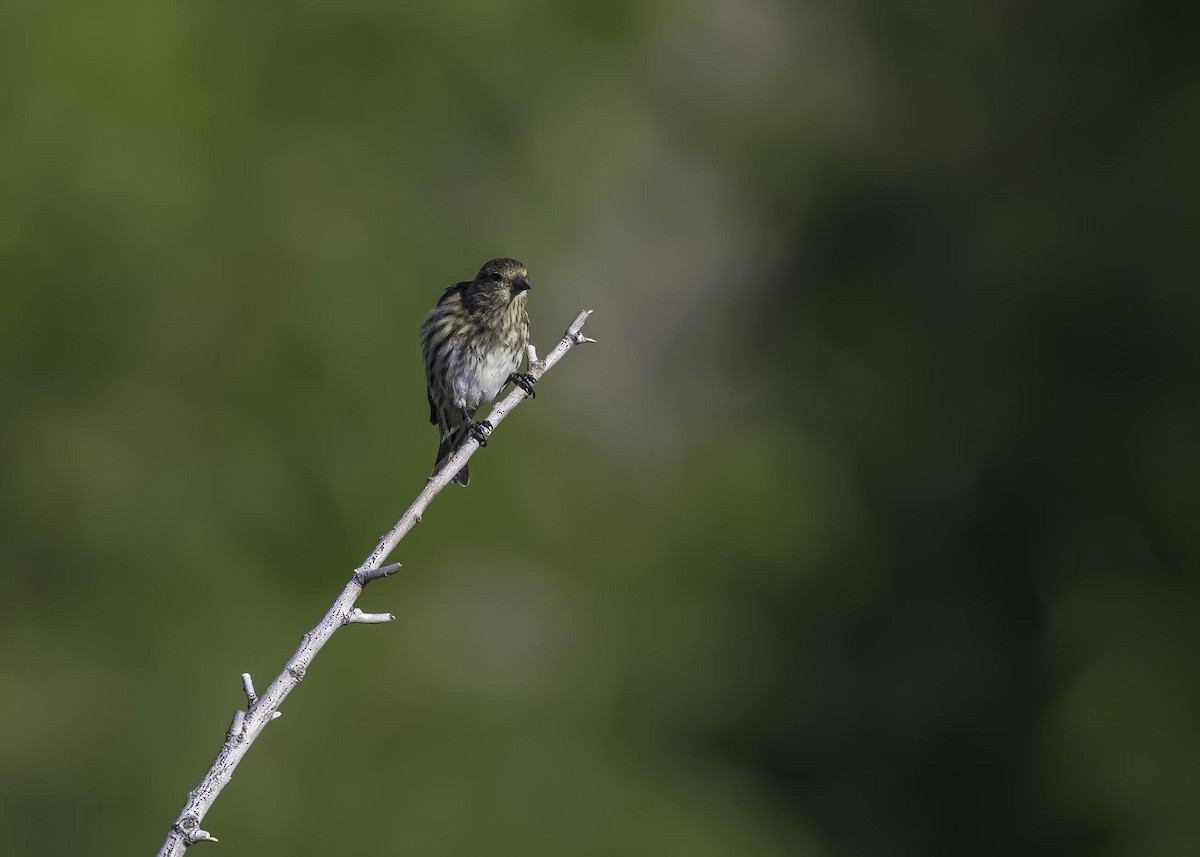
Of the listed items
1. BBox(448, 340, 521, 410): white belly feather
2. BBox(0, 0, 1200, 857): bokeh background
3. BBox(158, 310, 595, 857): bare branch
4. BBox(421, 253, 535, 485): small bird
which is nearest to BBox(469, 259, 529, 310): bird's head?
BBox(421, 253, 535, 485): small bird

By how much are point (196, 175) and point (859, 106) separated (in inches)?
483

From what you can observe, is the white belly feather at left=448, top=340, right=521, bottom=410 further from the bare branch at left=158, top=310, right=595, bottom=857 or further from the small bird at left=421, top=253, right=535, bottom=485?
the bare branch at left=158, top=310, right=595, bottom=857

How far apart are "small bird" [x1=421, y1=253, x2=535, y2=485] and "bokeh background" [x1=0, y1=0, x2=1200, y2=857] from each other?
7.27 m

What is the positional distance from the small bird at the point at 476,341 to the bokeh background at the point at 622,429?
7.27m

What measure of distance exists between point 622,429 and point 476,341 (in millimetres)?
13204

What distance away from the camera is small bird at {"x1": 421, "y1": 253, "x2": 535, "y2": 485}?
23.8 ft

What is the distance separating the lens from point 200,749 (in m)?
13.7

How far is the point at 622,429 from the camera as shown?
805 inches

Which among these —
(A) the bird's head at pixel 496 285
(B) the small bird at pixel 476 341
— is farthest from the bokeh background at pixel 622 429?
(A) the bird's head at pixel 496 285

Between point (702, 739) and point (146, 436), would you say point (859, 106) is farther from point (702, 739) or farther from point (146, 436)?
point (146, 436)

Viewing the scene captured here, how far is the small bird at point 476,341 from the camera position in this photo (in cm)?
726

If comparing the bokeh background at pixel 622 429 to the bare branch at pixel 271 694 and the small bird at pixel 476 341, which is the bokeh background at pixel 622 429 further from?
the bare branch at pixel 271 694

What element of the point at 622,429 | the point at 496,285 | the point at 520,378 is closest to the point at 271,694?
the point at 520,378

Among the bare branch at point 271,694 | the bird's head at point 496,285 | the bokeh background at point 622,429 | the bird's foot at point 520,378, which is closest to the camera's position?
the bare branch at point 271,694
